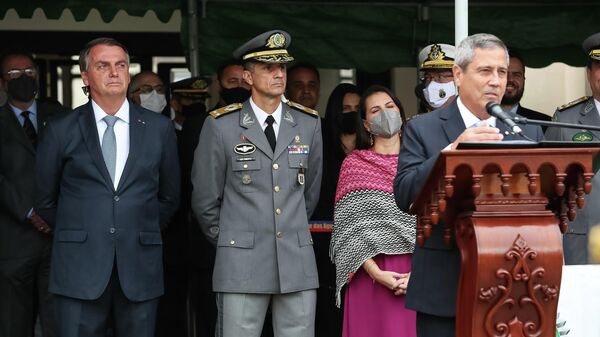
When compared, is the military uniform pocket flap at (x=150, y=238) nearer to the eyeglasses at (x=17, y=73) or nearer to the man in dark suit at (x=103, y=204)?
the man in dark suit at (x=103, y=204)

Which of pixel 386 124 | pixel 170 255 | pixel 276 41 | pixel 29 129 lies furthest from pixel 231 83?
pixel 386 124

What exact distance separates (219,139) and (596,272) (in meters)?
2.05

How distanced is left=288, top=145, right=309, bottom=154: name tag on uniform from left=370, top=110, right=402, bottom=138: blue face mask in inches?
16.4

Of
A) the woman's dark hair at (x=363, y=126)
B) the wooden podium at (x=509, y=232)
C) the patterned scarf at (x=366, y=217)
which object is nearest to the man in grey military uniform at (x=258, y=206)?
the patterned scarf at (x=366, y=217)

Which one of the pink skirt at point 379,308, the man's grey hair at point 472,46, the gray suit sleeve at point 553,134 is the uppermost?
the man's grey hair at point 472,46

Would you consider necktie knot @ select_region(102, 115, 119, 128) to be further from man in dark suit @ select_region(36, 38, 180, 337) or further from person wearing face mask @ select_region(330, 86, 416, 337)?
person wearing face mask @ select_region(330, 86, 416, 337)

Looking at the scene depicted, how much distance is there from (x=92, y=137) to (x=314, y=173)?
48.0 inches

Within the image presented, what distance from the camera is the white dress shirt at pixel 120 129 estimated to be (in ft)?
18.9

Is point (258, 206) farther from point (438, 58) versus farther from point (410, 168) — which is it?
point (410, 168)

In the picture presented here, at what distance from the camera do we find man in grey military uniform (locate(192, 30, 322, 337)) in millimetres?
5793

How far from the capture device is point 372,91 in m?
6.28

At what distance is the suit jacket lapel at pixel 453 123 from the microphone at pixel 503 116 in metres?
0.40

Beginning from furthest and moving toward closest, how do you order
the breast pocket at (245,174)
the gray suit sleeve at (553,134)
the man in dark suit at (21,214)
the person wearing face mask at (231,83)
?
the person wearing face mask at (231,83), the man in dark suit at (21,214), the gray suit sleeve at (553,134), the breast pocket at (245,174)

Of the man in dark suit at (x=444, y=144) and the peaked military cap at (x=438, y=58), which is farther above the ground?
the peaked military cap at (x=438, y=58)
